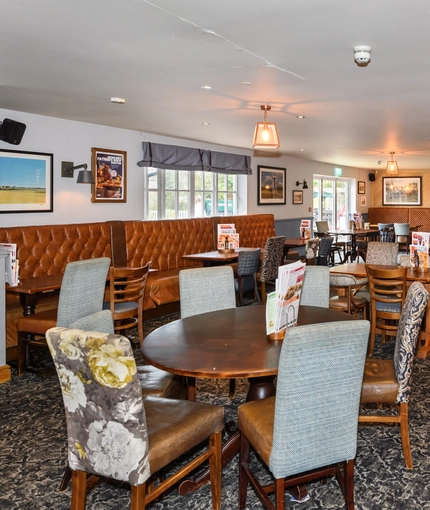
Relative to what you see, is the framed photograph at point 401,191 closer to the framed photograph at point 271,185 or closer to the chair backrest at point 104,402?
the framed photograph at point 271,185

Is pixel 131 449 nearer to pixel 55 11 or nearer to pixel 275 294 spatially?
pixel 275 294

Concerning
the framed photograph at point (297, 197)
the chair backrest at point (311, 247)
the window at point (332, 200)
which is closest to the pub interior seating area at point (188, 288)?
the chair backrest at point (311, 247)

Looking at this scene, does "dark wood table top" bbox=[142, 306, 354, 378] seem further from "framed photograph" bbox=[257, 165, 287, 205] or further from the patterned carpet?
"framed photograph" bbox=[257, 165, 287, 205]

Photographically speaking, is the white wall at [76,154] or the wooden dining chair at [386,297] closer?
the wooden dining chair at [386,297]

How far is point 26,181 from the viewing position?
18.4 feet

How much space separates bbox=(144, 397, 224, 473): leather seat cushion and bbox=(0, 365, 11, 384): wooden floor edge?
87.8 inches

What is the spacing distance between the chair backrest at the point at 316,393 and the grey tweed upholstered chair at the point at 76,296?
223 centimetres

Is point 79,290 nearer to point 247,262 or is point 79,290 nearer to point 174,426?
point 174,426

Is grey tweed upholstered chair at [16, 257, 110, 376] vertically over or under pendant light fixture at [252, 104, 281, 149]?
under

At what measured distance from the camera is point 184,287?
3.43m

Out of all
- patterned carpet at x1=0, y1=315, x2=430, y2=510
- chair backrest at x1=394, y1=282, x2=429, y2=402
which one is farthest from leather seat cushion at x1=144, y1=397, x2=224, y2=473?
chair backrest at x1=394, y1=282, x2=429, y2=402

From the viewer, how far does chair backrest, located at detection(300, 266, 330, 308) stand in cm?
358

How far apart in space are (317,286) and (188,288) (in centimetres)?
92

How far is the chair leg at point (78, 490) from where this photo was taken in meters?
2.09
